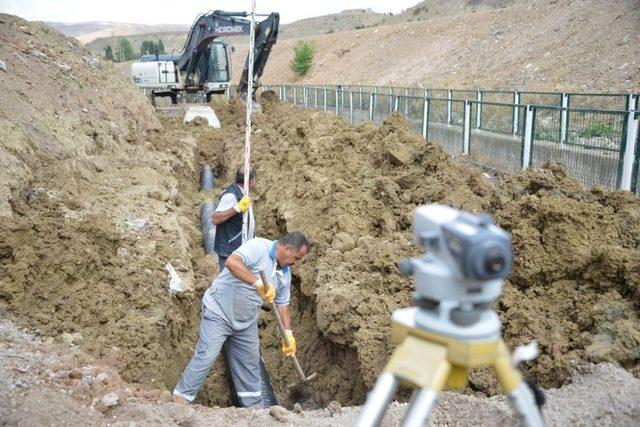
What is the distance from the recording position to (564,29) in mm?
30125

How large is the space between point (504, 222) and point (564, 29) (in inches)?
1142

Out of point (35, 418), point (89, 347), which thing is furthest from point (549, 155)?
point (35, 418)

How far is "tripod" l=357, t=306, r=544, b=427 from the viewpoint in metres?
1.87

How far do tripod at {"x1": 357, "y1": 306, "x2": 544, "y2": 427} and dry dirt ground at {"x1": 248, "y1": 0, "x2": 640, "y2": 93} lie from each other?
20023mm

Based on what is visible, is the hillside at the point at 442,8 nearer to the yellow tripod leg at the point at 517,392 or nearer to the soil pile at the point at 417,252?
the soil pile at the point at 417,252

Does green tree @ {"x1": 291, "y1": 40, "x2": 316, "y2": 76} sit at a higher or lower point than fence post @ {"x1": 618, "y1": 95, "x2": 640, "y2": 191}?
higher

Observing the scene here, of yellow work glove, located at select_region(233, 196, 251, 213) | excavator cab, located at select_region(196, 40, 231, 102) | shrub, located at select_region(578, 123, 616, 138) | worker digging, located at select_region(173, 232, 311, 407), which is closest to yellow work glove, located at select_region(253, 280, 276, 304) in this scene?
worker digging, located at select_region(173, 232, 311, 407)

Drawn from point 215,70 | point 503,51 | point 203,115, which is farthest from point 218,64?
point 503,51

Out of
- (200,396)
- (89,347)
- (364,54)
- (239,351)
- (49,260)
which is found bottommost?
(200,396)

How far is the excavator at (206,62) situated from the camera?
17156 millimetres

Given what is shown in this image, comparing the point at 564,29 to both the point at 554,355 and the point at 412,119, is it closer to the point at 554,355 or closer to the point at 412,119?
the point at 412,119

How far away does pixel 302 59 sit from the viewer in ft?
179

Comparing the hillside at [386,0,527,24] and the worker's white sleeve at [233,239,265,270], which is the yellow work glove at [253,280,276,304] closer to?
the worker's white sleeve at [233,239,265,270]

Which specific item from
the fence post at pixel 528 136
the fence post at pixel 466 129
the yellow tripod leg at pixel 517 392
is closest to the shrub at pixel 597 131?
the fence post at pixel 528 136
